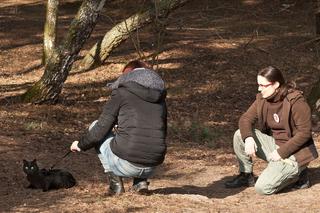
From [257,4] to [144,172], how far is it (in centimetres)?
1795

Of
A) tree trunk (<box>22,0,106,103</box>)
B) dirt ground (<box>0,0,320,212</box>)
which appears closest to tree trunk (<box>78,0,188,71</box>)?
dirt ground (<box>0,0,320,212</box>)

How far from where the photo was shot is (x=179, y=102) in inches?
508

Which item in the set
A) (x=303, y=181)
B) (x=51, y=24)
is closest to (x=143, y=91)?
(x=303, y=181)

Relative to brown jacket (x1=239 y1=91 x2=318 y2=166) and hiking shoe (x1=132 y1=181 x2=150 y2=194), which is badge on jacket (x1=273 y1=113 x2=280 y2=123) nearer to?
brown jacket (x1=239 y1=91 x2=318 y2=166)

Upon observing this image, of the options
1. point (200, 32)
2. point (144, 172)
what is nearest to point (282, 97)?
point (144, 172)

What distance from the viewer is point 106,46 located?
1485 cm

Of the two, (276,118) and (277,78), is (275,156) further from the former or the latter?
(277,78)

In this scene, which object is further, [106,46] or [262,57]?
[262,57]

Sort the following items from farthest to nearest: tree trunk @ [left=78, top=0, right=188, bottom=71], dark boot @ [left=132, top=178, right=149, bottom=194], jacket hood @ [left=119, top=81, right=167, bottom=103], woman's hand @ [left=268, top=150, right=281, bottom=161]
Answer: tree trunk @ [left=78, top=0, right=188, bottom=71] < woman's hand @ [left=268, top=150, right=281, bottom=161] < dark boot @ [left=132, top=178, right=149, bottom=194] < jacket hood @ [left=119, top=81, right=167, bottom=103]

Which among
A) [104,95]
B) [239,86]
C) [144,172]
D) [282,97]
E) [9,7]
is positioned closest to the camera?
[144,172]

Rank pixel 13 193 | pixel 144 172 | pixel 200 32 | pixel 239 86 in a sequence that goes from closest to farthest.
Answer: pixel 144 172, pixel 13 193, pixel 239 86, pixel 200 32

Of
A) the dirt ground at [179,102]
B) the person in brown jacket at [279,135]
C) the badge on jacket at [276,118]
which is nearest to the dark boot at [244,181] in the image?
the dirt ground at [179,102]

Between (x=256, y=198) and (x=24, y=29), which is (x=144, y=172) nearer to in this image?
(x=256, y=198)

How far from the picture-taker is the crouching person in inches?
228
